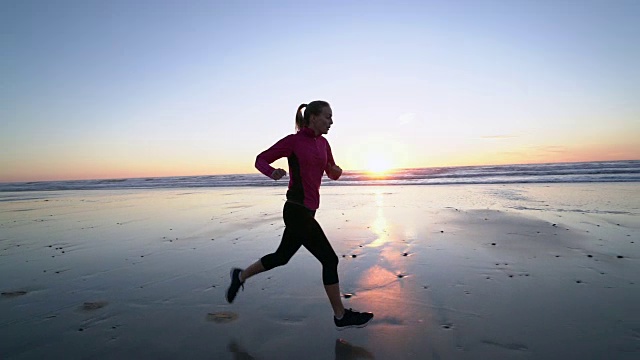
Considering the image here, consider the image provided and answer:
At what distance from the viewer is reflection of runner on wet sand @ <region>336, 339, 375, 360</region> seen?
2613 millimetres

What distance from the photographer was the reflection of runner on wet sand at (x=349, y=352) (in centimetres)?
261

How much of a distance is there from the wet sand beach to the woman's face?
1821 mm

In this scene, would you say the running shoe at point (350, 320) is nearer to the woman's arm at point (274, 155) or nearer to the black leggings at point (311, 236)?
the black leggings at point (311, 236)

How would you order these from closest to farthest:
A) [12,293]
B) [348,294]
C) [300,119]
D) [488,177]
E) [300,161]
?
[300,161] → [300,119] → [348,294] → [12,293] → [488,177]

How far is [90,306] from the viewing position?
371 centimetres

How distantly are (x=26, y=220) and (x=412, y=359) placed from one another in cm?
1236

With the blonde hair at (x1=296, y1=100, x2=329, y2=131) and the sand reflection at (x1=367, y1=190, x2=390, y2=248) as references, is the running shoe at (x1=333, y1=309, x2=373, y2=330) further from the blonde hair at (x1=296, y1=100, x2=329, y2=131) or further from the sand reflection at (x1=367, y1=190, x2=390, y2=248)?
the sand reflection at (x1=367, y1=190, x2=390, y2=248)

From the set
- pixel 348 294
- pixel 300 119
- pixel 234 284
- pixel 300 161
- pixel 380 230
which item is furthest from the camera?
pixel 380 230

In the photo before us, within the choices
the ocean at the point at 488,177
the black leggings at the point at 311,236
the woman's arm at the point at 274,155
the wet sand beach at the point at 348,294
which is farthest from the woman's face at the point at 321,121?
the ocean at the point at 488,177

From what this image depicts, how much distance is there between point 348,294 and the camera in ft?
12.6

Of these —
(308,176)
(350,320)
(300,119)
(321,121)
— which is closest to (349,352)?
(350,320)

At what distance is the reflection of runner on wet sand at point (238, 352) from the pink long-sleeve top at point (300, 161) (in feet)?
4.32

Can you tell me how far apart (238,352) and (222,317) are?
2.33 ft

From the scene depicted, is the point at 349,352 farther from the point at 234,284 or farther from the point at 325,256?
the point at 234,284
